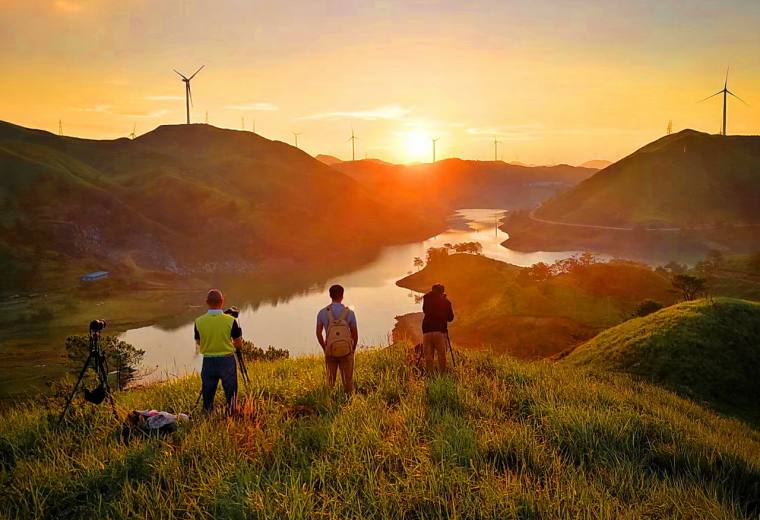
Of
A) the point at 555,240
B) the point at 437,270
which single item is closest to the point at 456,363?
the point at 437,270

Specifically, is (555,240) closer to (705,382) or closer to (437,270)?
(437,270)

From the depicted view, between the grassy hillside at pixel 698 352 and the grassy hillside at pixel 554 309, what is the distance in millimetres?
17159

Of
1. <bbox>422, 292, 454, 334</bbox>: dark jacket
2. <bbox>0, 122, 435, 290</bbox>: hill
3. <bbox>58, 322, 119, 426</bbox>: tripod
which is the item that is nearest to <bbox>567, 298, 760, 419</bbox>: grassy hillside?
<bbox>422, 292, 454, 334</bbox>: dark jacket

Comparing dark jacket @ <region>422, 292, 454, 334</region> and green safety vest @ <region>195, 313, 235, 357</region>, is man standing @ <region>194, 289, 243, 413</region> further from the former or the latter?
dark jacket @ <region>422, 292, 454, 334</region>

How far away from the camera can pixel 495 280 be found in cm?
9806

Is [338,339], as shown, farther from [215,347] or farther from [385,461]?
[385,461]

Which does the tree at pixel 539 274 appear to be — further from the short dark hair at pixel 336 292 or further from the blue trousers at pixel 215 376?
the blue trousers at pixel 215 376

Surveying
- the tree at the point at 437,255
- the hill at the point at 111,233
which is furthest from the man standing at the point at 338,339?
the hill at the point at 111,233

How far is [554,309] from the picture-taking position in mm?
62844

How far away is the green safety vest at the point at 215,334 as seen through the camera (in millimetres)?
9195

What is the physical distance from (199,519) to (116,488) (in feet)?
5.78

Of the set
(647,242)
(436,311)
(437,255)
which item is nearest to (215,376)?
(436,311)

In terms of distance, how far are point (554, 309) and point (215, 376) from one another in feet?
197

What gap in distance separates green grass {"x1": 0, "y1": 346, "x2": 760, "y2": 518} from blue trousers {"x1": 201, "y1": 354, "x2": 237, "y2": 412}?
63 cm
